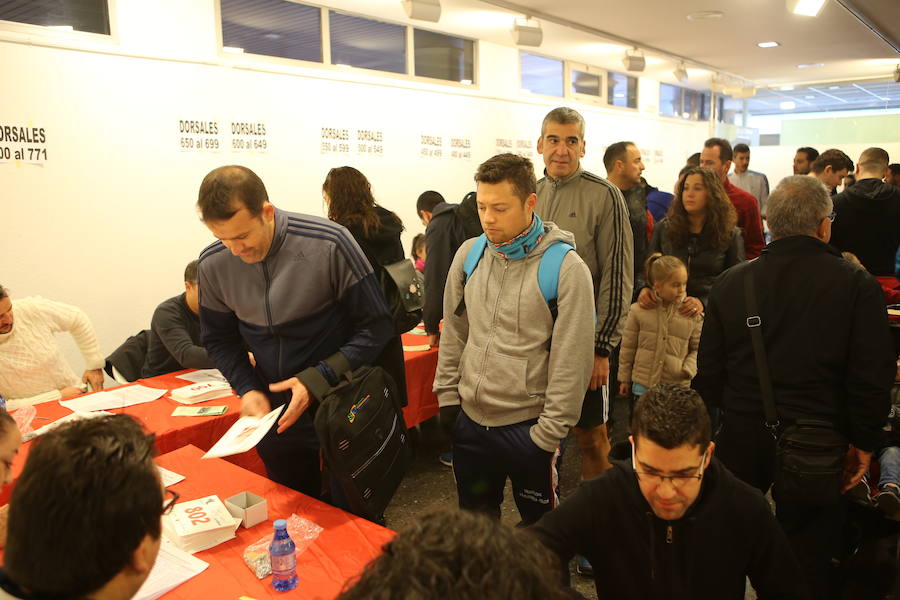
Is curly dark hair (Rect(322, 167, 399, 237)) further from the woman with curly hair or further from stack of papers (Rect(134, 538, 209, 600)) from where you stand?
stack of papers (Rect(134, 538, 209, 600))

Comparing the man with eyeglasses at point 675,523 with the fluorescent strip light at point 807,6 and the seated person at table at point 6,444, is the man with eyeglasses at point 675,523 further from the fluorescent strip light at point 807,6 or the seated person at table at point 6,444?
the fluorescent strip light at point 807,6

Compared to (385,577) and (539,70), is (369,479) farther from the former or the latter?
(539,70)

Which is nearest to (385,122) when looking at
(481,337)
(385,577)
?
(481,337)

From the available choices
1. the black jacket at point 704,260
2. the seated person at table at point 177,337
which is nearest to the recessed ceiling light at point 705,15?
the black jacket at point 704,260

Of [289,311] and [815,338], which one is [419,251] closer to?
[289,311]

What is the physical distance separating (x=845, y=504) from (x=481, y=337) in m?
1.40

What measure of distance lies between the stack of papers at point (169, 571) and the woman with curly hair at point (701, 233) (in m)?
2.66

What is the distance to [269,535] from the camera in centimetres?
174

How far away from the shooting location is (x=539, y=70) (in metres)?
8.38

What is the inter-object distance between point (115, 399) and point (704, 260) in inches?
124

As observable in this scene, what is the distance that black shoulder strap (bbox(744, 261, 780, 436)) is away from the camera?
81.2 inches

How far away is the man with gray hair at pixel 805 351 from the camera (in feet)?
6.37

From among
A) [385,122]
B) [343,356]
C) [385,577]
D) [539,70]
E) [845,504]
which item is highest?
[539,70]

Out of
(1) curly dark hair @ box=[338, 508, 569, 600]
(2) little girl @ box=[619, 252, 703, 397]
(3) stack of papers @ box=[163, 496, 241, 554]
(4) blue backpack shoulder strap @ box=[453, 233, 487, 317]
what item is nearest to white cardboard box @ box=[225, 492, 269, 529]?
(3) stack of papers @ box=[163, 496, 241, 554]
